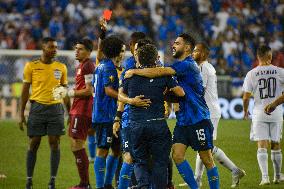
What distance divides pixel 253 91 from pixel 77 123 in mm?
3069

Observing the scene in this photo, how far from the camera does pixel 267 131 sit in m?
13.0

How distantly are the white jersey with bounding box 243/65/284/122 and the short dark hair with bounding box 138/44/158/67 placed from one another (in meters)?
3.97

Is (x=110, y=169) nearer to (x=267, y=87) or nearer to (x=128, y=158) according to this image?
(x=128, y=158)

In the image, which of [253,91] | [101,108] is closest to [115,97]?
[101,108]

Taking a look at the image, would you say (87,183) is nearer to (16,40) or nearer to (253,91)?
(253,91)

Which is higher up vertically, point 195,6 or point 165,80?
point 195,6

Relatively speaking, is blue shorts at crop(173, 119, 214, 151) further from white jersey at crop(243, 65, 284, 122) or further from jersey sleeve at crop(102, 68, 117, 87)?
white jersey at crop(243, 65, 284, 122)

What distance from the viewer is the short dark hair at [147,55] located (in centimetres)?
931

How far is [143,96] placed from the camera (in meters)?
9.32

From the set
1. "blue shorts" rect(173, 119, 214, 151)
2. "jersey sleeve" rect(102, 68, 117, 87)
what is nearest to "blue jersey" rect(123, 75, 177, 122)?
"blue shorts" rect(173, 119, 214, 151)

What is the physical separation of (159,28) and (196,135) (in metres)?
18.9

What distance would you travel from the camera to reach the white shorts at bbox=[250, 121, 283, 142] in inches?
508

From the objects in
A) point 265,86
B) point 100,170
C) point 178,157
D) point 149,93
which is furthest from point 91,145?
point 149,93

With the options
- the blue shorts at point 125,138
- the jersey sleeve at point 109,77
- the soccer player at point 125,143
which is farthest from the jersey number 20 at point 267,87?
the blue shorts at point 125,138
